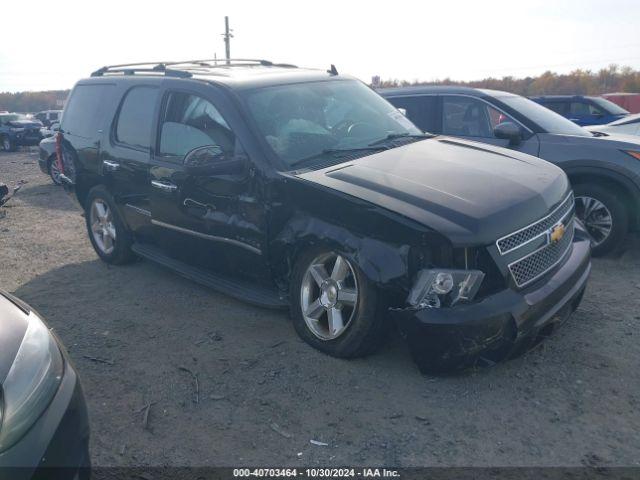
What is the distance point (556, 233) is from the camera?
148 inches

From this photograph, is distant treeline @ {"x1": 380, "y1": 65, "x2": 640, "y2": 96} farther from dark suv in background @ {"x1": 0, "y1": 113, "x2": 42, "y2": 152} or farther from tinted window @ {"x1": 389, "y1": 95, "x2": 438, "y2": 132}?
tinted window @ {"x1": 389, "y1": 95, "x2": 438, "y2": 132}

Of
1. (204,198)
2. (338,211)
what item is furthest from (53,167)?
(338,211)

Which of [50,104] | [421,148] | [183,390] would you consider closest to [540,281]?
[421,148]

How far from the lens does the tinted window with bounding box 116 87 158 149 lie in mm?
5152

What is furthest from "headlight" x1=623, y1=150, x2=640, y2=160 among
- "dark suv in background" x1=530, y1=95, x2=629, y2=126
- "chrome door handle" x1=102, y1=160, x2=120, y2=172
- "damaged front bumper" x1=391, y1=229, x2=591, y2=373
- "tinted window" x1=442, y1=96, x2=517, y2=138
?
"dark suv in background" x1=530, y1=95, x2=629, y2=126

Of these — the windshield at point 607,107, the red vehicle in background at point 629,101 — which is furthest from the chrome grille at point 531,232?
the red vehicle in background at point 629,101

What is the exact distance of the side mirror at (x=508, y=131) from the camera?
19.7ft

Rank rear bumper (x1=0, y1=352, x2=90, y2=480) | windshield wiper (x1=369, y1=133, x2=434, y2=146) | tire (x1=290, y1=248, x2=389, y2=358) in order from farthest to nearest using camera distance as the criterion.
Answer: windshield wiper (x1=369, y1=133, x2=434, y2=146) → tire (x1=290, y1=248, x2=389, y2=358) → rear bumper (x1=0, y1=352, x2=90, y2=480)

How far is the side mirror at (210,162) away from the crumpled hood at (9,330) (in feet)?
5.41

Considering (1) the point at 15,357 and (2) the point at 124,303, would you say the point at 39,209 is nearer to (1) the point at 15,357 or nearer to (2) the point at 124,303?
(2) the point at 124,303

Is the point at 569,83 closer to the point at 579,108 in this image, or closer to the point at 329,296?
the point at 579,108

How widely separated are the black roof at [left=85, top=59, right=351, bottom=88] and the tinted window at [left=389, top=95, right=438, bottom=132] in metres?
1.91

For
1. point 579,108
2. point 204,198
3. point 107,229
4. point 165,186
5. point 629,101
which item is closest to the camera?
point 204,198

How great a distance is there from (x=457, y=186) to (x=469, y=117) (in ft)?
11.3
